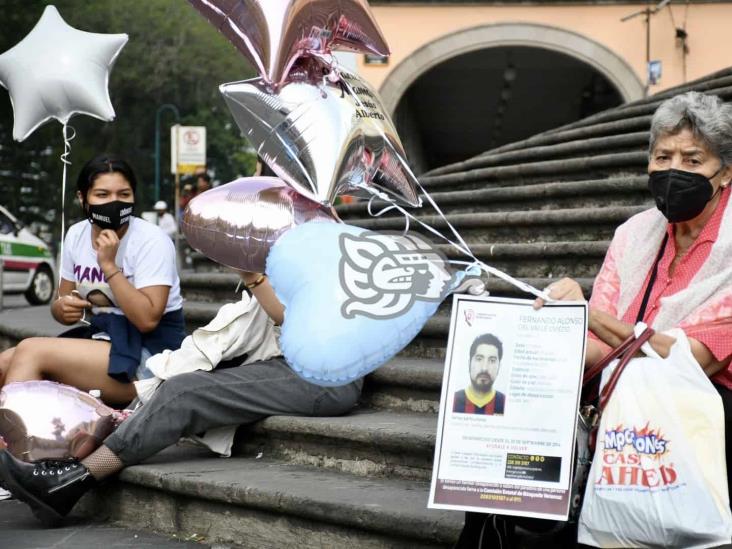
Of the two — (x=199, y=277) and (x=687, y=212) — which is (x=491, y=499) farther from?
(x=199, y=277)

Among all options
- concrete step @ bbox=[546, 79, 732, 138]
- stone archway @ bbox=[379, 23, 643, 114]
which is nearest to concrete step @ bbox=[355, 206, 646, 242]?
concrete step @ bbox=[546, 79, 732, 138]

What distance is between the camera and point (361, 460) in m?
4.27

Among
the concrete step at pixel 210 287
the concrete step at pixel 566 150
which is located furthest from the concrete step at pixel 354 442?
the concrete step at pixel 566 150

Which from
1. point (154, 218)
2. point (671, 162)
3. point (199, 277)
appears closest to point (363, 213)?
point (199, 277)

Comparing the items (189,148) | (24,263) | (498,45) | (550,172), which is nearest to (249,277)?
(550,172)

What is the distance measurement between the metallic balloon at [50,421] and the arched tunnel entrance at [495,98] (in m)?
17.2

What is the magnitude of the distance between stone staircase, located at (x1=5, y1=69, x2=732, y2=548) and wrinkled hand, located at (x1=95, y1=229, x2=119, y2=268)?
79cm

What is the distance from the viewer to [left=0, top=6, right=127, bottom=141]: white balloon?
5.06 m

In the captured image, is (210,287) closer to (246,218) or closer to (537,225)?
(537,225)

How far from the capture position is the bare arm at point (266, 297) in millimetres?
4188

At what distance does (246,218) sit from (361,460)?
3.95 ft

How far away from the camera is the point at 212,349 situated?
443cm

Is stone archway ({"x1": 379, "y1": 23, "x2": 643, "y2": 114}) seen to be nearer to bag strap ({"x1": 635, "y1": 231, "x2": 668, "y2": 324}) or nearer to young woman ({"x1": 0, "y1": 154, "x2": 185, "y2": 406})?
young woman ({"x1": 0, "y1": 154, "x2": 185, "y2": 406})

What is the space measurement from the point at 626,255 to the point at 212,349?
1733 millimetres
